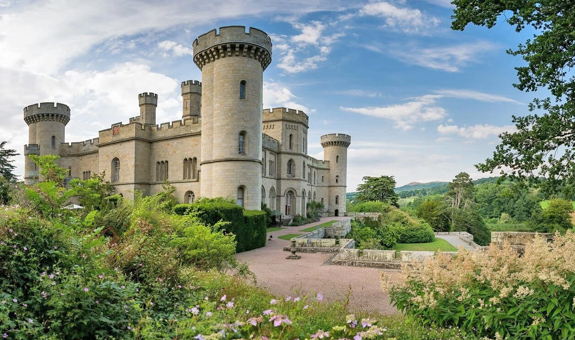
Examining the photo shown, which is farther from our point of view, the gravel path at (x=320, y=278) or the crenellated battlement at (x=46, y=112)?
the crenellated battlement at (x=46, y=112)

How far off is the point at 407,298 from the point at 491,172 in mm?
6722

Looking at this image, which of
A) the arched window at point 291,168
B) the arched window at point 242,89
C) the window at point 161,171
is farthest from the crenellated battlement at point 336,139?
the arched window at point 242,89

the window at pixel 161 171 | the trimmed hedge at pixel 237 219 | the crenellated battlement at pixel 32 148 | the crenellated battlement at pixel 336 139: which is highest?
the crenellated battlement at pixel 336 139

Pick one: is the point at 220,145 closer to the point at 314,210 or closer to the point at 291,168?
the point at 291,168

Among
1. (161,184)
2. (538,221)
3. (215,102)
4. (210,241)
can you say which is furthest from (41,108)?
(538,221)

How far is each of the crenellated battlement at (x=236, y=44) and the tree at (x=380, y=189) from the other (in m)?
38.8

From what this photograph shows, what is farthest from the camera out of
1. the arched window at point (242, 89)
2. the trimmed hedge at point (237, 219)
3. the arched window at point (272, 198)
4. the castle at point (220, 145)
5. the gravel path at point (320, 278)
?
the arched window at point (272, 198)

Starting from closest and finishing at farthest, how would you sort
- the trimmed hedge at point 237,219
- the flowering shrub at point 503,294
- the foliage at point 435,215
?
the flowering shrub at point 503,294
the trimmed hedge at point 237,219
the foliage at point 435,215

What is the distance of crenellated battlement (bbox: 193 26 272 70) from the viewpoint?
67.3ft

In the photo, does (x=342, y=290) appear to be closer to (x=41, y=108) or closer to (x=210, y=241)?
(x=210, y=241)

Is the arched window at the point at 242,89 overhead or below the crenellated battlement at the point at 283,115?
below

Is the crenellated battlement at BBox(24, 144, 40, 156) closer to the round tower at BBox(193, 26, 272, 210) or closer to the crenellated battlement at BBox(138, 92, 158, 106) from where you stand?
the crenellated battlement at BBox(138, 92, 158, 106)

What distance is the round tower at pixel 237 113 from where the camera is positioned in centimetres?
2069

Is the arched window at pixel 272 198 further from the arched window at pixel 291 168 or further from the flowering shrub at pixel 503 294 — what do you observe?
the flowering shrub at pixel 503 294
